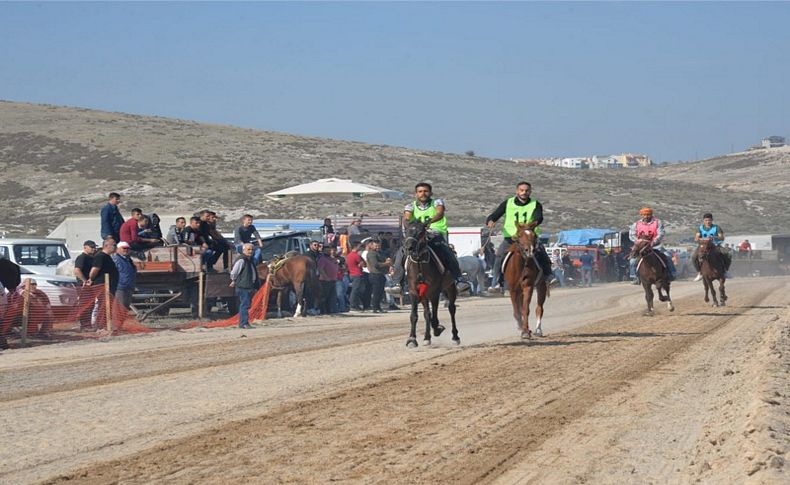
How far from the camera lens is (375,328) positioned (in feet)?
73.5

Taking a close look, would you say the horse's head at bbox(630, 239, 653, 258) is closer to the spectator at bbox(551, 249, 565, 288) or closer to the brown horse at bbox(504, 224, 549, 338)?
the brown horse at bbox(504, 224, 549, 338)

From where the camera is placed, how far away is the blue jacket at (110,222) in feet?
83.0

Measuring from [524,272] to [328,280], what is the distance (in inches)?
447

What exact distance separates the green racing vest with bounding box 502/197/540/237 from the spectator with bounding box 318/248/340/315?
10539mm

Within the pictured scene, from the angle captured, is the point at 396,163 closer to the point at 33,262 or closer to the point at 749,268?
the point at 749,268

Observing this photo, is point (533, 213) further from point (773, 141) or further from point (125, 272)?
point (773, 141)

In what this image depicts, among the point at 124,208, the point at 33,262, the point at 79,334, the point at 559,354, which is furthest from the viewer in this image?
the point at 124,208

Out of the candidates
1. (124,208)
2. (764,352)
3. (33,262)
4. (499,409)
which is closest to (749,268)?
(124,208)

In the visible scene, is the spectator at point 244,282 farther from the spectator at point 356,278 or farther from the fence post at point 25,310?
the spectator at point 356,278

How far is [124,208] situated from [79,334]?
43128mm

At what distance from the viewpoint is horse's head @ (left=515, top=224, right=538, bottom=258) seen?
17641mm

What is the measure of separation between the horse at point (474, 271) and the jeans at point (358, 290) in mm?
7830

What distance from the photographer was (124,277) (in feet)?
76.5

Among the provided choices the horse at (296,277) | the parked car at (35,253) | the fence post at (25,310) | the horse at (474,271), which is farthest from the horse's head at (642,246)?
the horse at (474,271)
